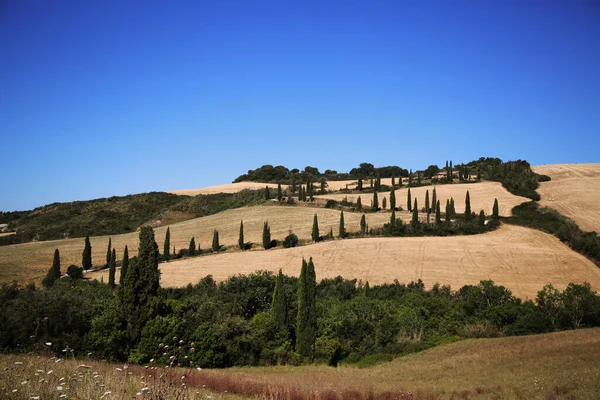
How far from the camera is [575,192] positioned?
323 ft

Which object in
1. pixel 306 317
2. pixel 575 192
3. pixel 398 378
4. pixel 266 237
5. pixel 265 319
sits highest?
pixel 575 192

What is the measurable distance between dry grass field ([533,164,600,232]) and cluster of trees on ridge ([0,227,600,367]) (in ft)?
131

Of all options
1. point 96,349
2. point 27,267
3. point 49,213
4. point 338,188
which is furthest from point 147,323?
point 49,213

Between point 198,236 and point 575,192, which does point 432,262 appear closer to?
point 198,236

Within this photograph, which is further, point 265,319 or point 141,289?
point 265,319

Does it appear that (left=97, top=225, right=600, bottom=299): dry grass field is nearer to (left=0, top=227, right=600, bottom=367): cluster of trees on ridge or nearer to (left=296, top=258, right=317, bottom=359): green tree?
(left=0, top=227, right=600, bottom=367): cluster of trees on ridge

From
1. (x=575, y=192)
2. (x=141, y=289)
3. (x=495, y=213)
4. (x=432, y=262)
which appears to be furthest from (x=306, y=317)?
(x=575, y=192)

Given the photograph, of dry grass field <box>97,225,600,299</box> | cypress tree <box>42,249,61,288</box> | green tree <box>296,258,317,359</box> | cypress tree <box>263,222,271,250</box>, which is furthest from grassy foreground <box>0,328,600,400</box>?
cypress tree <box>42,249,61,288</box>

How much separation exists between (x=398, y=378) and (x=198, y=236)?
7415cm

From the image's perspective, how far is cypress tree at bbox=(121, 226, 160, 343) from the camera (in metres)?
31.3

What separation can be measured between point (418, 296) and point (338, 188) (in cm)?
8833

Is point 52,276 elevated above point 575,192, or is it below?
below

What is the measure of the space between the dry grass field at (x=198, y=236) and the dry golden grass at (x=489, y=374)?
5624 centimetres

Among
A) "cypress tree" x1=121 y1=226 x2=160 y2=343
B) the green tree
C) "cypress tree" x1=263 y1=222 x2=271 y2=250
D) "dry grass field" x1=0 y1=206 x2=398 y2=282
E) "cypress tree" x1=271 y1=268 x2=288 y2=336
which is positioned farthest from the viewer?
"cypress tree" x1=263 y1=222 x2=271 y2=250
